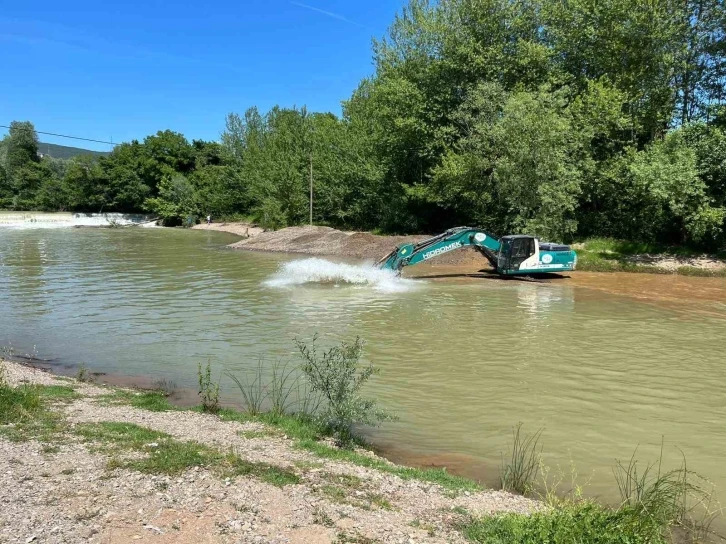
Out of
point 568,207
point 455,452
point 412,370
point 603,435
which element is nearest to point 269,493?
point 455,452

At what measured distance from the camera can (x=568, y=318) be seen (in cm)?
1625

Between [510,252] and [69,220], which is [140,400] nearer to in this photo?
[510,252]

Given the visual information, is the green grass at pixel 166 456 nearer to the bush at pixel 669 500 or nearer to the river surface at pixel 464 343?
the river surface at pixel 464 343

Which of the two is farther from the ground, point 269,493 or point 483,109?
point 483,109

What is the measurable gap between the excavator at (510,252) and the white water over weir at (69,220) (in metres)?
63.0

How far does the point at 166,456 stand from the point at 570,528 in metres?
3.94

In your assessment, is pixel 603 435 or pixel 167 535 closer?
pixel 167 535

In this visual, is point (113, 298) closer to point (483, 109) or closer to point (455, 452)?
point (455, 452)

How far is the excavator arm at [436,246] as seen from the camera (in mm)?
21875

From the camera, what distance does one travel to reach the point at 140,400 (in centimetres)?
848

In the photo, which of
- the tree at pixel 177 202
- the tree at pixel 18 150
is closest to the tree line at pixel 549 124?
the tree at pixel 177 202

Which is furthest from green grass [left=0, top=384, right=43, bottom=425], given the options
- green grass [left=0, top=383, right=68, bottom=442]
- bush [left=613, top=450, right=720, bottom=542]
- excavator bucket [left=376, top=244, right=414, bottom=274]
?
excavator bucket [left=376, top=244, right=414, bottom=274]

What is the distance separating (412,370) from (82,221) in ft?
257

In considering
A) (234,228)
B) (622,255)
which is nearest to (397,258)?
(622,255)
